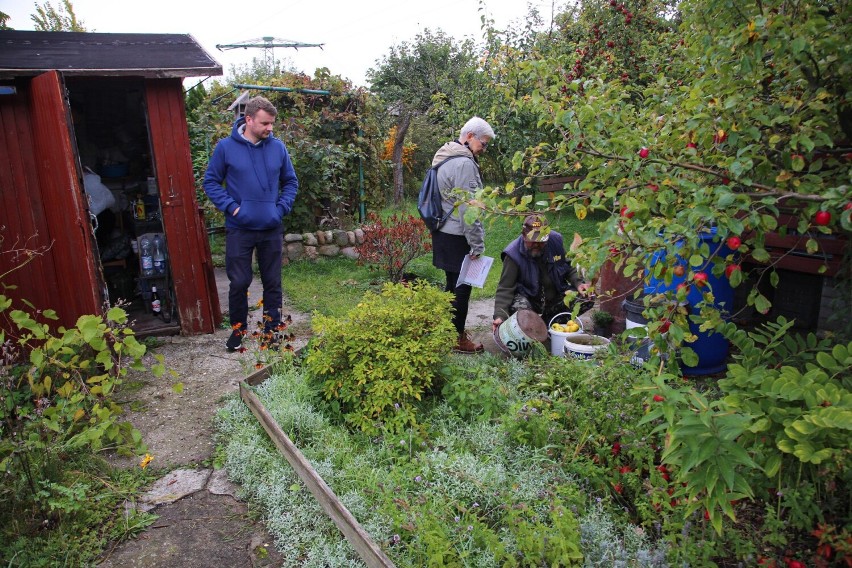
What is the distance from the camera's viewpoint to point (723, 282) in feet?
14.6

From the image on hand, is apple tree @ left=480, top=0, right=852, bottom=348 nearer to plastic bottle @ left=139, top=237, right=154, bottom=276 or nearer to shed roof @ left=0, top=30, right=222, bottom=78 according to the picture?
shed roof @ left=0, top=30, right=222, bottom=78

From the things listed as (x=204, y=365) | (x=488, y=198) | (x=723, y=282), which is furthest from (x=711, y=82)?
(x=204, y=365)

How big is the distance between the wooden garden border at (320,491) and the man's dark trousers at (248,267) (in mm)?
1323

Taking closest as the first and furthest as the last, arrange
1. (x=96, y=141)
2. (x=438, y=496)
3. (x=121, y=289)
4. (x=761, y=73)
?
(x=761, y=73), (x=438, y=496), (x=121, y=289), (x=96, y=141)

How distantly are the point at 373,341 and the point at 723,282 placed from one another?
2.74m

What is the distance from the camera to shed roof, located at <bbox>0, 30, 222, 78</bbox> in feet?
16.4

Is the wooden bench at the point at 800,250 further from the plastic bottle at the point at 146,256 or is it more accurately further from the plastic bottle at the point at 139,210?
the plastic bottle at the point at 139,210

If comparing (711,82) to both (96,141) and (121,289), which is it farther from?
(96,141)

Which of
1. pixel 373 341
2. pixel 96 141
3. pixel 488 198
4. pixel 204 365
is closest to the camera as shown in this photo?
pixel 488 198

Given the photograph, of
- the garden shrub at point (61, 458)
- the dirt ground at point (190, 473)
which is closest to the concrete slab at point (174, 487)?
the dirt ground at point (190, 473)

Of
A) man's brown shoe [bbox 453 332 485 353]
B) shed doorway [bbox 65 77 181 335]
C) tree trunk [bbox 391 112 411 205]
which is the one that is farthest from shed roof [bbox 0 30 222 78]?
tree trunk [bbox 391 112 411 205]

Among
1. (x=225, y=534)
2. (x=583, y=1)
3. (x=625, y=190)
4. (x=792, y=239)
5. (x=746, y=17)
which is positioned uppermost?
(x=583, y=1)

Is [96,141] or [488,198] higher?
[96,141]

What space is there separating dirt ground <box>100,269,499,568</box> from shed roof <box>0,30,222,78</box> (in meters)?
2.55
